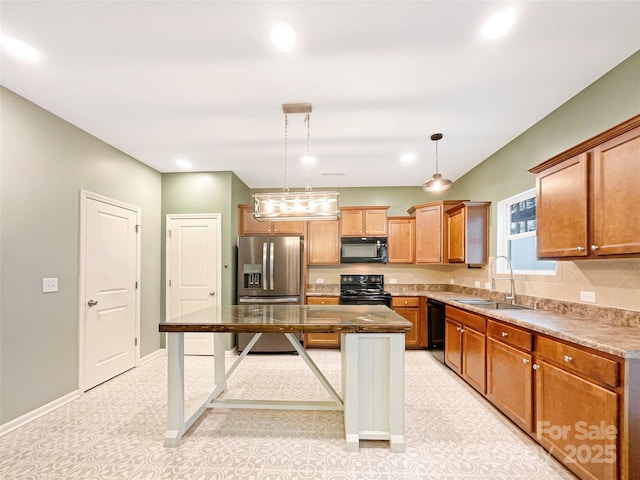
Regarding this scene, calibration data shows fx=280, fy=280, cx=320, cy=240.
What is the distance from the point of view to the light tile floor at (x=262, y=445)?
1855 millimetres

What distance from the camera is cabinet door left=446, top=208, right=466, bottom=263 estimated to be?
12.7 feet

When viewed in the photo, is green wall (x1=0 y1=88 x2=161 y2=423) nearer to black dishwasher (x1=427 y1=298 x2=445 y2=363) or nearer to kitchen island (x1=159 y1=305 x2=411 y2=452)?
kitchen island (x1=159 y1=305 x2=411 y2=452)

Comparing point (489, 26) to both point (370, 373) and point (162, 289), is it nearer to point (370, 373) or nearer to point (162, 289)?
point (370, 373)

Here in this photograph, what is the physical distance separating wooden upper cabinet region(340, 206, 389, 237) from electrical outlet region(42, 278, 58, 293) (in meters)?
3.64

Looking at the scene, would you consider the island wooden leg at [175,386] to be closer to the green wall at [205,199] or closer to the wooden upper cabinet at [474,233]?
the green wall at [205,199]

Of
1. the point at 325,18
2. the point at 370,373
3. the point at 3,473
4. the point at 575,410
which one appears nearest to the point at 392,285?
the point at 370,373

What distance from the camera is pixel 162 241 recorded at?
4.25 m

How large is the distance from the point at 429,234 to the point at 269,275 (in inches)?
104

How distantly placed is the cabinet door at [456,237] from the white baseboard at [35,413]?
15.6 feet

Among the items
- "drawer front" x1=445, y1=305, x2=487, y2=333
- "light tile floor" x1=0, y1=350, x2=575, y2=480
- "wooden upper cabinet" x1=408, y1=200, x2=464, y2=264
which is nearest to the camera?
"light tile floor" x1=0, y1=350, x2=575, y2=480

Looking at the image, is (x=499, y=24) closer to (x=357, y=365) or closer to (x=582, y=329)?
(x=582, y=329)

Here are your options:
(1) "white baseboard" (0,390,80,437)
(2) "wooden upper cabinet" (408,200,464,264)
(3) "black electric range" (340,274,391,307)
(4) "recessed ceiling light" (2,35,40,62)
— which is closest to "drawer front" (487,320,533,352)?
(2) "wooden upper cabinet" (408,200,464,264)

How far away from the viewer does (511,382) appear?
229 centimetres

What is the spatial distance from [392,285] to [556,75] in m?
3.66
